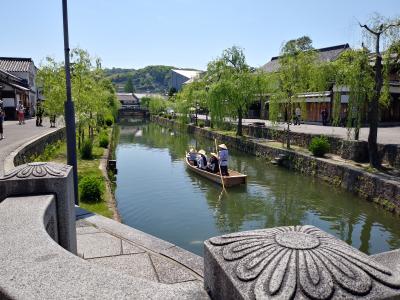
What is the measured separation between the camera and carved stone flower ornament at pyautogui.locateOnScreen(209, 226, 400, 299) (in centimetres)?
179

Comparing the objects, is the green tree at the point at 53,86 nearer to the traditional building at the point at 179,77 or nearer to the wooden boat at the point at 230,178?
the wooden boat at the point at 230,178

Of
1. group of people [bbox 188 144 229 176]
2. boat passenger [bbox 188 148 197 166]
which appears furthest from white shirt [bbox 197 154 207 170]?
boat passenger [bbox 188 148 197 166]

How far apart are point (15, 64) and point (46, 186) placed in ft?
150

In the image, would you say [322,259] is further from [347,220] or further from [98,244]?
[347,220]

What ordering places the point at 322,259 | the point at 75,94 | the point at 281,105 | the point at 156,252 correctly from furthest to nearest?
the point at 281,105 < the point at 75,94 < the point at 156,252 < the point at 322,259

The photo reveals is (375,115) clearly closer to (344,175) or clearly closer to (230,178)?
(344,175)

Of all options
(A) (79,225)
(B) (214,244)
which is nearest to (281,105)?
(A) (79,225)

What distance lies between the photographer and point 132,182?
16.5 m

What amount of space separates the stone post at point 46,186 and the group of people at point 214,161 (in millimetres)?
11103

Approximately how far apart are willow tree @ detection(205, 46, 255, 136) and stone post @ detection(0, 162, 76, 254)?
23.7m

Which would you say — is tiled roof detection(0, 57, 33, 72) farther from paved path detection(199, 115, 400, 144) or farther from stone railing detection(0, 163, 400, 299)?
stone railing detection(0, 163, 400, 299)

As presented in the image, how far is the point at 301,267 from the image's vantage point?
1.89 metres

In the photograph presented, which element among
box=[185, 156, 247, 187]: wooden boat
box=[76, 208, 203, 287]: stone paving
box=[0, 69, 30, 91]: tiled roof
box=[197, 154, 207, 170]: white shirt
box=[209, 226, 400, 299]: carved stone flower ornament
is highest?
box=[0, 69, 30, 91]: tiled roof

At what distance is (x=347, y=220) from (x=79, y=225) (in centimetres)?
879
